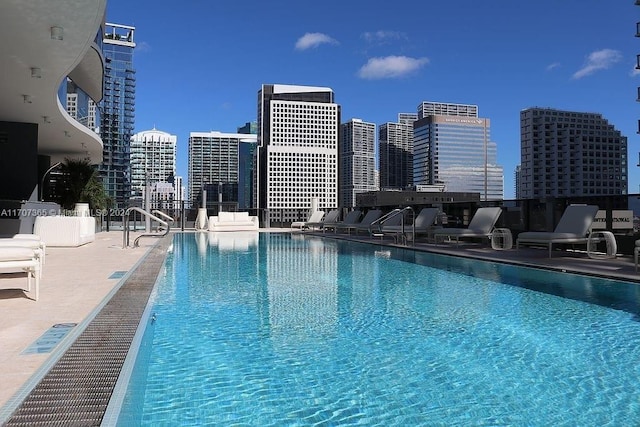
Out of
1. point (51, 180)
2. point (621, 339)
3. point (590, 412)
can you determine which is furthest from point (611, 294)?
point (51, 180)

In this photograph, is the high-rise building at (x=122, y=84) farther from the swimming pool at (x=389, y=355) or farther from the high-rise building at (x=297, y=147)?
the swimming pool at (x=389, y=355)

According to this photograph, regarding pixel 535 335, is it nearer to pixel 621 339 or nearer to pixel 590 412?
pixel 621 339

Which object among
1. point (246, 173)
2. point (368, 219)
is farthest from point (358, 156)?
point (368, 219)

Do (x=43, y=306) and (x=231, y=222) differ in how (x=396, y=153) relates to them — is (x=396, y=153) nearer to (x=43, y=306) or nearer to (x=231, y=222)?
(x=231, y=222)

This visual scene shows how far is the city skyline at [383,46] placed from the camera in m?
23.9

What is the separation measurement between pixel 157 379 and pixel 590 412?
2256mm

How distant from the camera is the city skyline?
23922 mm

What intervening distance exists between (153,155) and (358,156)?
5476cm

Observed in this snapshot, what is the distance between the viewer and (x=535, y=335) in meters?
3.68

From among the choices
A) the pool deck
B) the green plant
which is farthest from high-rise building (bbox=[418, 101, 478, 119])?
the pool deck

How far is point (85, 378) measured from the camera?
2.19 meters

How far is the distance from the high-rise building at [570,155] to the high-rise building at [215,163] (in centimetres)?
4511

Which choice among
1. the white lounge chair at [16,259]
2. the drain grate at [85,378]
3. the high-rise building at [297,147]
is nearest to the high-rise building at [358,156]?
the high-rise building at [297,147]

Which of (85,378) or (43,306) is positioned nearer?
(85,378)
